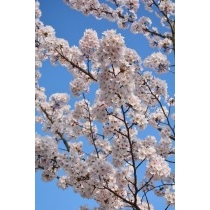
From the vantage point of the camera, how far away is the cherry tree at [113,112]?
2.10 meters

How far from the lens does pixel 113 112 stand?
2.27m

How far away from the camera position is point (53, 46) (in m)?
2.50

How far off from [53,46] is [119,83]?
568mm

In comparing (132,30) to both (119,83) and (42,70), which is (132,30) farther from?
(119,83)

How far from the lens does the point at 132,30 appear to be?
9.02 feet

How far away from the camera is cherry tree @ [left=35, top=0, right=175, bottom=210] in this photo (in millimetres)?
2098

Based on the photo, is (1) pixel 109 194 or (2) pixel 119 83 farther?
(1) pixel 109 194

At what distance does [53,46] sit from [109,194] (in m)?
0.81
